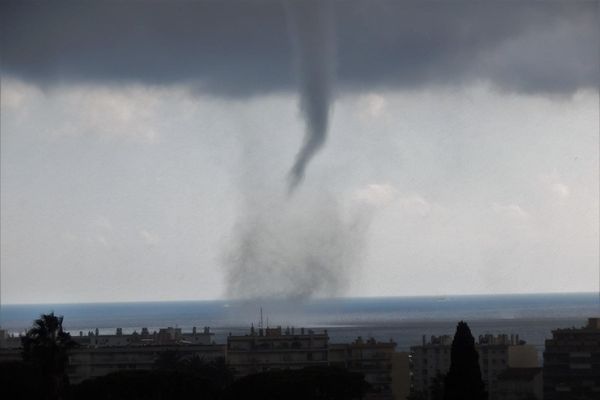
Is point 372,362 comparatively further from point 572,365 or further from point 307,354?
point 572,365

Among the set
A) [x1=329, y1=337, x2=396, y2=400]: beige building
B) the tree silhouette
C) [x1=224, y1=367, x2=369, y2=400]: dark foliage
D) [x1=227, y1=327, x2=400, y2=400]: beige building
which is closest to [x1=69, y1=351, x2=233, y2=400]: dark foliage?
[x1=224, y1=367, x2=369, y2=400]: dark foliage

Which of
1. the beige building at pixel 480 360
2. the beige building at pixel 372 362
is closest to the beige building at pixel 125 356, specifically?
the beige building at pixel 372 362

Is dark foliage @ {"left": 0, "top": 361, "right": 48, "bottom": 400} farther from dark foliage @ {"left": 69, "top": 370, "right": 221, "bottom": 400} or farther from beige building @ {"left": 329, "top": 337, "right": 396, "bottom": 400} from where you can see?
beige building @ {"left": 329, "top": 337, "right": 396, "bottom": 400}

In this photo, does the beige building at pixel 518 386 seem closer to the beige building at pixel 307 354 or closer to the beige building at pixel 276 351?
the beige building at pixel 307 354

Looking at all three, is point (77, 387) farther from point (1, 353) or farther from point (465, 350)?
point (1, 353)

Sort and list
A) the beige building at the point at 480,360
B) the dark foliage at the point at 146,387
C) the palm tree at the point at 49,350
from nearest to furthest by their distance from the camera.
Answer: the palm tree at the point at 49,350 < the dark foliage at the point at 146,387 < the beige building at the point at 480,360

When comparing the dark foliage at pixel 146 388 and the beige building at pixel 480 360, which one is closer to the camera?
the dark foliage at pixel 146 388
